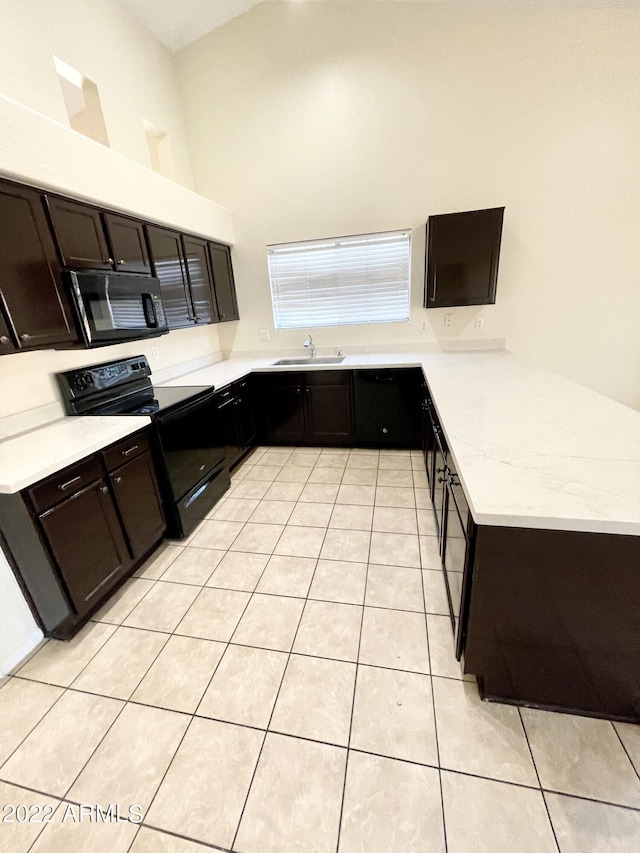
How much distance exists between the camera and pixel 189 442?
2424 millimetres

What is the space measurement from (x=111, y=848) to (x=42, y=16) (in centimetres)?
398

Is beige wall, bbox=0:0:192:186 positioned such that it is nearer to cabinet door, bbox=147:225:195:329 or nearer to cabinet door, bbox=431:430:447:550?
cabinet door, bbox=147:225:195:329

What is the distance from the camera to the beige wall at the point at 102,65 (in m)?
1.95

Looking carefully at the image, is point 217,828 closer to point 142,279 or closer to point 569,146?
point 142,279

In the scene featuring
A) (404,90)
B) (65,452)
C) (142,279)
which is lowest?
(65,452)

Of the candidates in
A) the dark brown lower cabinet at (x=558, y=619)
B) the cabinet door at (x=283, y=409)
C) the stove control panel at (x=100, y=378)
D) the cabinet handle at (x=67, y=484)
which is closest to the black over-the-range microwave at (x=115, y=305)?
the stove control panel at (x=100, y=378)

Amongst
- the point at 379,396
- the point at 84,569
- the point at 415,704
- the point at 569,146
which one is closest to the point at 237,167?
the point at 379,396

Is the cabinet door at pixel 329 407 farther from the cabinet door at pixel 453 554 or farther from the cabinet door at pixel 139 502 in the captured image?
the cabinet door at pixel 453 554

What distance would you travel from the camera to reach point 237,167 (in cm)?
348

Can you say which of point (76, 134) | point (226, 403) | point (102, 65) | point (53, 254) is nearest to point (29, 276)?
point (53, 254)

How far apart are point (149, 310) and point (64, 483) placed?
4.61ft

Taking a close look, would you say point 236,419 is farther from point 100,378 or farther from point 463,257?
point 463,257

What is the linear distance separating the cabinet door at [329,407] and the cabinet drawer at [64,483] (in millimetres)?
2075

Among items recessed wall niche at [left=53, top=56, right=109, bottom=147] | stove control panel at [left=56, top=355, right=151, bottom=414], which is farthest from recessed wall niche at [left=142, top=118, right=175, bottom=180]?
stove control panel at [left=56, top=355, right=151, bottom=414]
